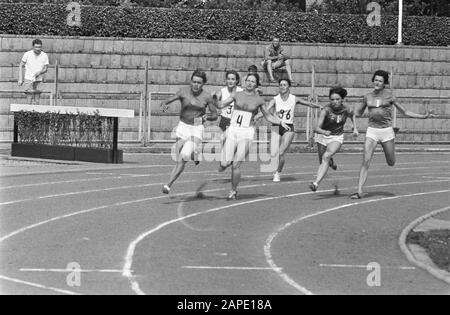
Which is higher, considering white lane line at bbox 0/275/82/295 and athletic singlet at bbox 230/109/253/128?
athletic singlet at bbox 230/109/253/128

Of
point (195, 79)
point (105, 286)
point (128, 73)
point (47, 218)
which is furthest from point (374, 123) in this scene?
point (128, 73)

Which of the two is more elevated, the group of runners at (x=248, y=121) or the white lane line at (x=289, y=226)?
the group of runners at (x=248, y=121)

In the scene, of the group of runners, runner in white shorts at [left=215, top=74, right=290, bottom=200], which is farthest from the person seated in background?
runner in white shorts at [left=215, top=74, right=290, bottom=200]

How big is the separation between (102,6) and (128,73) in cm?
255

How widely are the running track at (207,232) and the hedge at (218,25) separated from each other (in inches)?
428

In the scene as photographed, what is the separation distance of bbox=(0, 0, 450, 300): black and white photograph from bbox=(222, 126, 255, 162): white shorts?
27mm

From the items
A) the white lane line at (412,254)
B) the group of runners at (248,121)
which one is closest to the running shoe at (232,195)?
the group of runners at (248,121)

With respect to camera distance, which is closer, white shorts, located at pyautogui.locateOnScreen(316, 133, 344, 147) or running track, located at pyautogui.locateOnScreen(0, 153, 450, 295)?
running track, located at pyautogui.locateOnScreen(0, 153, 450, 295)

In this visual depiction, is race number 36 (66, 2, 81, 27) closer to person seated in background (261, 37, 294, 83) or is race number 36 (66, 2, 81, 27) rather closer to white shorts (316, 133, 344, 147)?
person seated in background (261, 37, 294, 83)

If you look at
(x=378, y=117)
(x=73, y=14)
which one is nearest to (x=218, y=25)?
(x=73, y=14)

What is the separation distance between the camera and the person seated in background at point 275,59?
3294 centimetres

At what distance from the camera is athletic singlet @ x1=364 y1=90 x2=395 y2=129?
21.1 metres

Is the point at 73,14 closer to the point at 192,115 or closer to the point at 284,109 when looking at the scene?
the point at 284,109

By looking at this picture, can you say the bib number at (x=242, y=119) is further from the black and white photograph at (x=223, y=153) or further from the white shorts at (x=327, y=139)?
the white shorts at (x=327, y=139)
